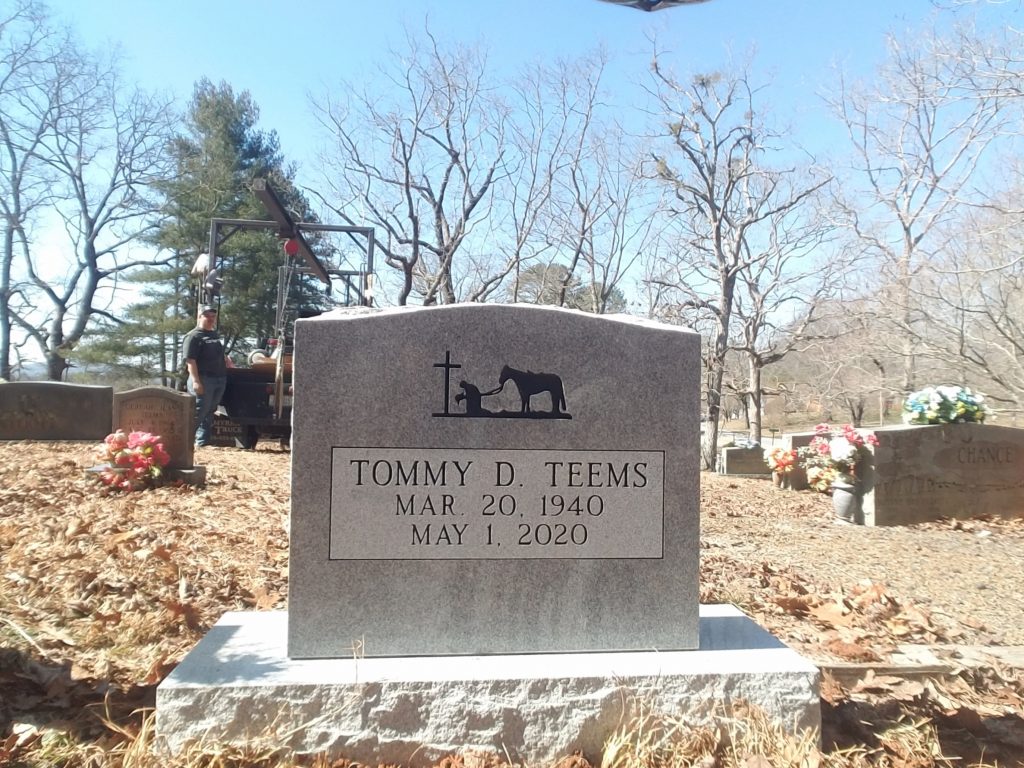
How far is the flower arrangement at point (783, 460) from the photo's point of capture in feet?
A: 36.8

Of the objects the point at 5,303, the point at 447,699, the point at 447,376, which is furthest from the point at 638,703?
the point at 5,303

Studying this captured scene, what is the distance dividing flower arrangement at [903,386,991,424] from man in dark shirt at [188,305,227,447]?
8.21 meters

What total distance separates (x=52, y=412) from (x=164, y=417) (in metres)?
3.54

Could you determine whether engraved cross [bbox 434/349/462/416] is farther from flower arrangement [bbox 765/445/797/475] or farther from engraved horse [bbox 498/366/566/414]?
flower arrangement [bbox 765/445/797/475]

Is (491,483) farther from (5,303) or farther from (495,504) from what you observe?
(5,303)

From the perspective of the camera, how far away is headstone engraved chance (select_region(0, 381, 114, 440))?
30.8ft

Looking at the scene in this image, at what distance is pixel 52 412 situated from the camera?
9.55 metres

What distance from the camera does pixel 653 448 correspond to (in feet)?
9.16

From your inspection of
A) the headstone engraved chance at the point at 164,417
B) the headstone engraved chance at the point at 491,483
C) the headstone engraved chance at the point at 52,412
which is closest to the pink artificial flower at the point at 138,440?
the headstone engraved chance at the point at 164,417

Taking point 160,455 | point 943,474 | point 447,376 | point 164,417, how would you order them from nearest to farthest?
1. point 447,376
2. point 160,455
3. point 164,417
4. point 943,474

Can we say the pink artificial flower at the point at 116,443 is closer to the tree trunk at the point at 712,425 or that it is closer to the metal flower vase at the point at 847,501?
the metal flower vase at the point at 847,501

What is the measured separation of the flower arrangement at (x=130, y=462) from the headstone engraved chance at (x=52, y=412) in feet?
11.5

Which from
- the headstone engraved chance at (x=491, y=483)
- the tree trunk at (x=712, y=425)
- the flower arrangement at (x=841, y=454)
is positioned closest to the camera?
the headstone engraved chance at (x=491, y=483)

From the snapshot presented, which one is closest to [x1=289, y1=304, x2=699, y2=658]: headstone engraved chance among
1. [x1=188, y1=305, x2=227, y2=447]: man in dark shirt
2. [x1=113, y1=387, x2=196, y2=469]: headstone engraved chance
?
[x1=113, y1=387, x2=196, y2=469]: headstone engraved chance
